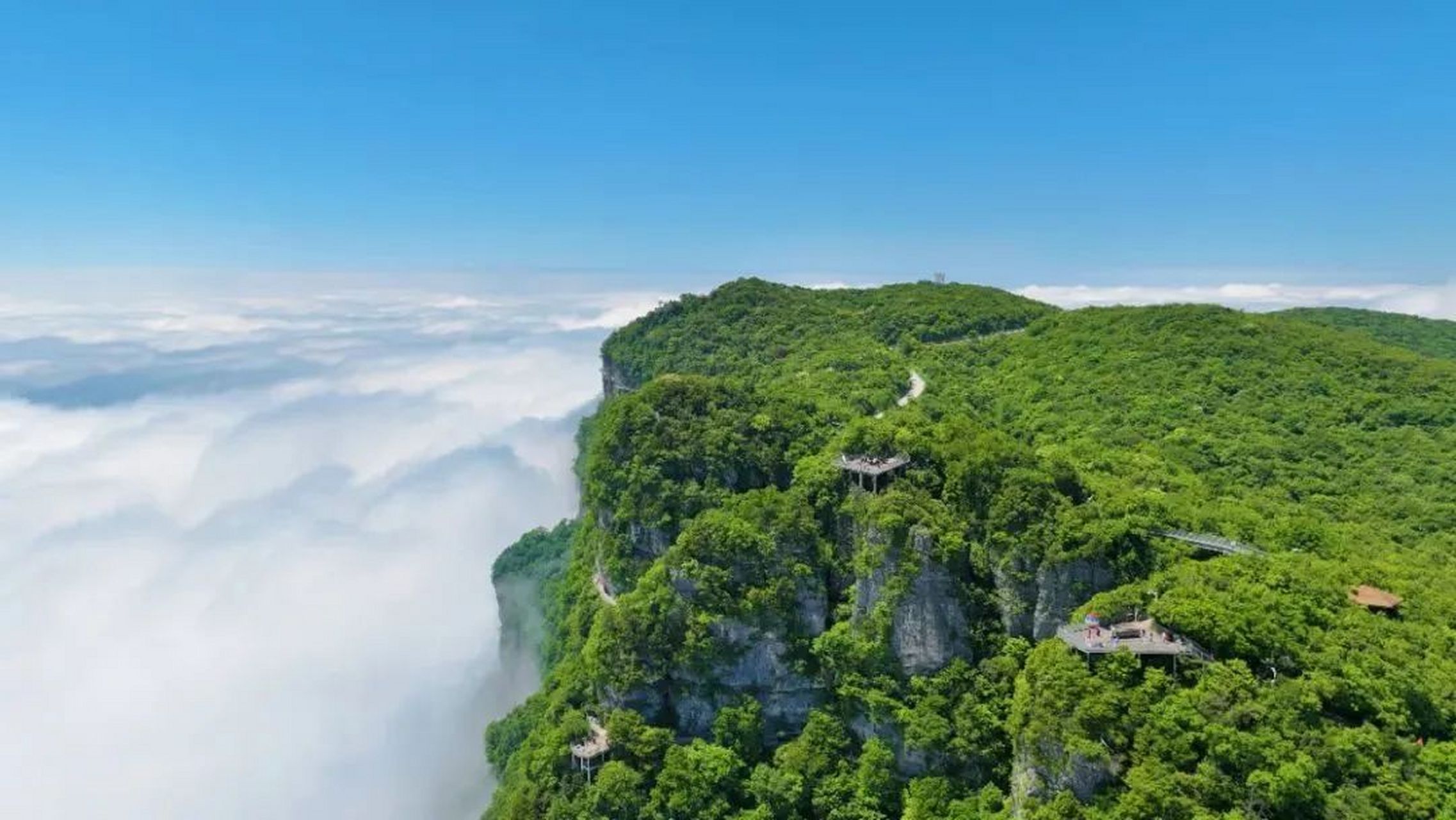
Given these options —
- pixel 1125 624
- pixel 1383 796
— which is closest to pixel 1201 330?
pixel 1125 624

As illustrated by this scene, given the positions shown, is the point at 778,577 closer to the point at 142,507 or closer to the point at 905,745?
the point at 905,745

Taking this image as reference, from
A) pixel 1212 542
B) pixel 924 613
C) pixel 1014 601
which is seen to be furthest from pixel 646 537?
pixel 1212 542

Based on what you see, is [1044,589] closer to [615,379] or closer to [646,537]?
[646,537]

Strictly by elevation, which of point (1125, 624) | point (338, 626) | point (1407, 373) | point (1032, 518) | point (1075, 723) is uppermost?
point (1407, 373)

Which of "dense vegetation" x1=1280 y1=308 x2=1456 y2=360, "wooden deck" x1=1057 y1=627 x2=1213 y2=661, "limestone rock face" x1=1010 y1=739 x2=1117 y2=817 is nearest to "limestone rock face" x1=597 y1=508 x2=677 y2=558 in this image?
"limestone rock face" x1=1010 y1=739 x2=1117 y2=817

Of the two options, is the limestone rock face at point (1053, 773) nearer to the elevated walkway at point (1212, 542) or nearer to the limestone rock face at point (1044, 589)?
the limestone rock face at point (1044, 589)

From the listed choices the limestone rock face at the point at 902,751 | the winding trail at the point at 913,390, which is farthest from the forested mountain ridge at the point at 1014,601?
the winding trail at the point at 913,390

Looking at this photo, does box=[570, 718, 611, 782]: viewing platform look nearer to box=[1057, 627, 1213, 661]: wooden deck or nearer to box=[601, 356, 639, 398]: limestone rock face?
box=[1057, 627, 1213, 661]: wooden deck
